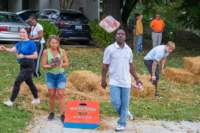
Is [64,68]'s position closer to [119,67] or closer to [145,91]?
[119,67]

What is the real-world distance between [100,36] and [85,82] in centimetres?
1211

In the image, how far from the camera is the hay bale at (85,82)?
12.8m

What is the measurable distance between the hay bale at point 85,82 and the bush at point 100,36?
1137 cm

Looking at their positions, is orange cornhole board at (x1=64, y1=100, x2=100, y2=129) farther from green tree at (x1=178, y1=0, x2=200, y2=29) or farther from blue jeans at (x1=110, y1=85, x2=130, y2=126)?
green tree at (x1=178, y1=0, x2=200, y2=29)

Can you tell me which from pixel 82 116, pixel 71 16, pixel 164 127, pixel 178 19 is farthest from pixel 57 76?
pixel 178 19

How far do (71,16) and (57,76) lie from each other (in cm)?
1656

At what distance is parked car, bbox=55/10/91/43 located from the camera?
25.5 m

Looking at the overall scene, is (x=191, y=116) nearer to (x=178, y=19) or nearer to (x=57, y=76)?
(x=57, y=76)

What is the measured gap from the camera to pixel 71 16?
26.1 metres

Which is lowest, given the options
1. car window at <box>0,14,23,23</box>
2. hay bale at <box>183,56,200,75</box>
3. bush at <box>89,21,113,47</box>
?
bush at <box>89,21,113,47</box>

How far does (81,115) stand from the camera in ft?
31.8

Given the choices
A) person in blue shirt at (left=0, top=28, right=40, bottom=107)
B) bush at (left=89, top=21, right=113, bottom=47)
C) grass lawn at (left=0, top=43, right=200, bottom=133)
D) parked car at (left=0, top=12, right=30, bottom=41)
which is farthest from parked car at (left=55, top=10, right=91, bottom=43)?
person in blue shirt at (left=0, top=28, right=40, bottom=107)

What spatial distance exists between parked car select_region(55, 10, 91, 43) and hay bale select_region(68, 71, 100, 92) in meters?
12.3

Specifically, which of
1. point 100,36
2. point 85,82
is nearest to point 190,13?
point 100,36
